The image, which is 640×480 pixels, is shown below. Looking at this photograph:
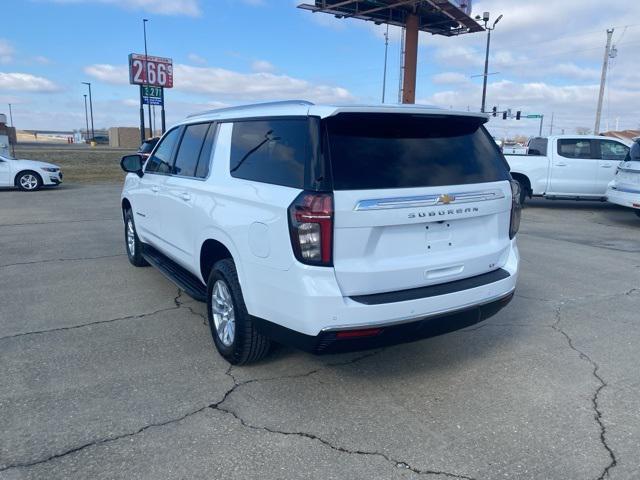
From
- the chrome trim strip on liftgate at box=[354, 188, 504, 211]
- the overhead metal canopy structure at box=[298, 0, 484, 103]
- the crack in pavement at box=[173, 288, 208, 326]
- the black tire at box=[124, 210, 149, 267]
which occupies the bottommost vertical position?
the crack in pavement at box=[173, 288, 208, 326]

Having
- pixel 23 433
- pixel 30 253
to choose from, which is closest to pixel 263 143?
pixel 23 433

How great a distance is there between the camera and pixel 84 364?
3.86 metres

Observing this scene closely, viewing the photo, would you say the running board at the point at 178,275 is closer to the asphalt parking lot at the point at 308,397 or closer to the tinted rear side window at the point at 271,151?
the asphalt parking lot at the point at 308,397

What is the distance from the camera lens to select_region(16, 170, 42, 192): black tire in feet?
51.8

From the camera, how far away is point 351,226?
292 cm

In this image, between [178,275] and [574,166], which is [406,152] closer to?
[178,275]

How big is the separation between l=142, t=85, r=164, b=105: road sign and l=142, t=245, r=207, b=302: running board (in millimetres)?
31980

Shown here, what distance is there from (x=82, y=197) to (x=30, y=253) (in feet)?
25.4

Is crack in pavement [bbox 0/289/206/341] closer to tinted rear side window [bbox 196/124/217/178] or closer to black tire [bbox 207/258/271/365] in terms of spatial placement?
black tire [bbox 207/258/271/365]

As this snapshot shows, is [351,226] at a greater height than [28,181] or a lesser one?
greater

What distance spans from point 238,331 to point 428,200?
1.60 meters

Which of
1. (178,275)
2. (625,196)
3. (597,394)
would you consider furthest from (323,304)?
(625,196)

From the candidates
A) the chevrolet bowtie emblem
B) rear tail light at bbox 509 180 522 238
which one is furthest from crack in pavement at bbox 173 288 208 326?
rear tail light at bbox 509 180 522 238

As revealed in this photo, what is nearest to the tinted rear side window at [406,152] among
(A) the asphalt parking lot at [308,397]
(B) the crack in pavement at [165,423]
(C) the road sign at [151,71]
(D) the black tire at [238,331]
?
(D) the black tire at [238,331]
